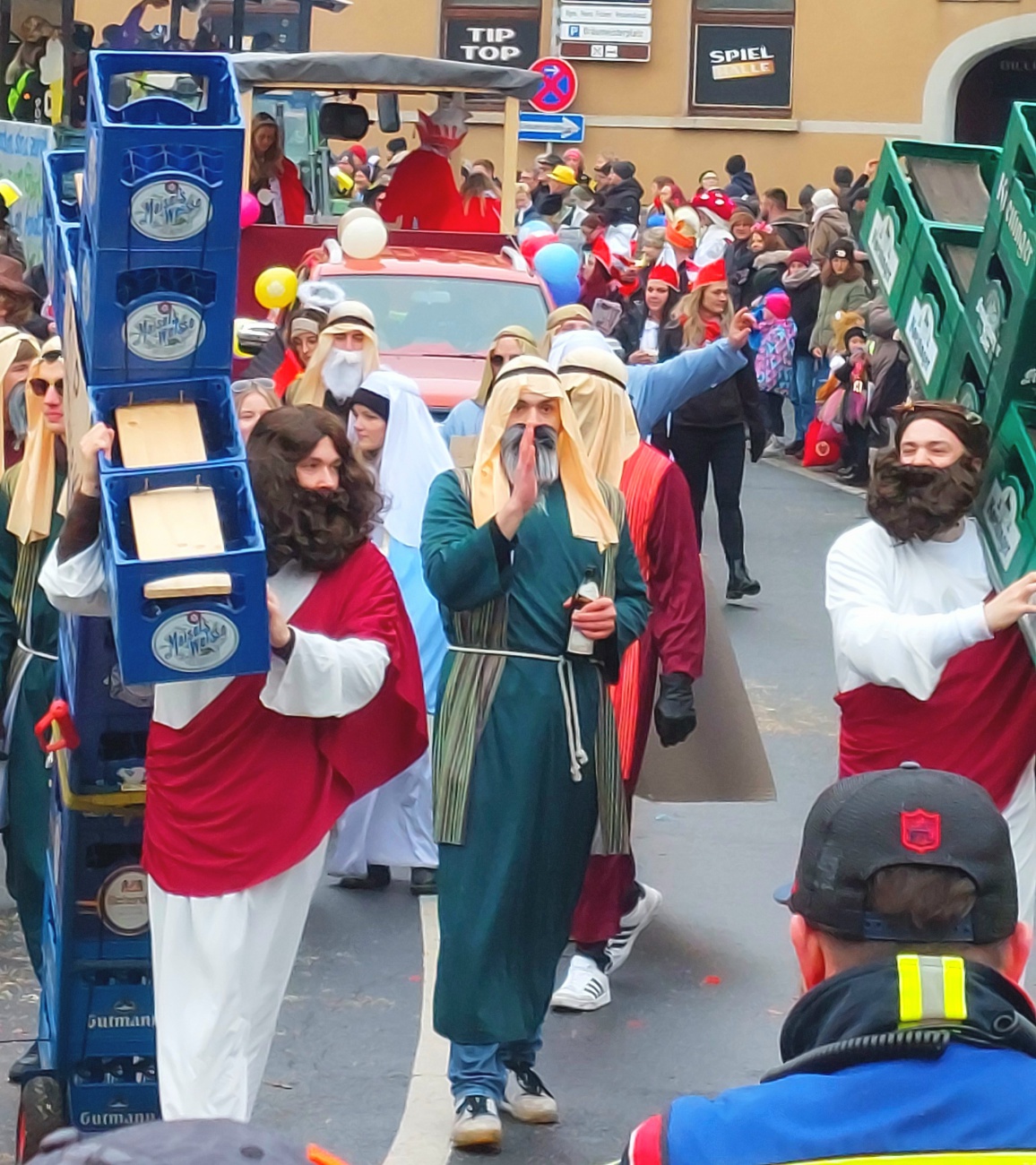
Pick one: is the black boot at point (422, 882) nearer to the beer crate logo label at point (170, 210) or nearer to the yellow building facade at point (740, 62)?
the beer crate logo label at point (170, 210)

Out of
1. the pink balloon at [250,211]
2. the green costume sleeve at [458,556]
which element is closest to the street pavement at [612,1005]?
the green costume sleeve at [458,556]

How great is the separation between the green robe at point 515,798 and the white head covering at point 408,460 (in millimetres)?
2419

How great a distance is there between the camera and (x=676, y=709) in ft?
20.3

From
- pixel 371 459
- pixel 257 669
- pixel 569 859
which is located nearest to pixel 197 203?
pixel 257 669

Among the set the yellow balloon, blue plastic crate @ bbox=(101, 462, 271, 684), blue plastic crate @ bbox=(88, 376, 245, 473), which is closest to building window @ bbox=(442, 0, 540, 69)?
the yellow balloon

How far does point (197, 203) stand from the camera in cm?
375

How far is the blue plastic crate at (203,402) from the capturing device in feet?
12.9

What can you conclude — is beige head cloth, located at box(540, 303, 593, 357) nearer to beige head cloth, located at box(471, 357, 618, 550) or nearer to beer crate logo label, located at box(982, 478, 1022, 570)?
beige head cloth, located at box(471, 357, 618, 550)

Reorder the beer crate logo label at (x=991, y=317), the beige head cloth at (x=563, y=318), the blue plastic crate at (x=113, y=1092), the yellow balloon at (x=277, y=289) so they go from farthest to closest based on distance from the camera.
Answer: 1. the yellow balloon at (x=277, y=289)
2. the beige head cloth at (x=563, y=318)
3. the blue plastic crate at (x=113, y=1092)
4. the beer crate logo label at (x=991, y=317)

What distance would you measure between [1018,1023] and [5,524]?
372 centimetres

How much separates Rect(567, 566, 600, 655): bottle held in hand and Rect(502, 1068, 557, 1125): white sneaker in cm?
109

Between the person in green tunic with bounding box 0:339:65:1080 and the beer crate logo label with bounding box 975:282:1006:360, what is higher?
the beer crate logo label with bounding box 975:282:1006:360

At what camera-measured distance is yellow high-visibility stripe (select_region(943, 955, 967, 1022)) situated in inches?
80.8

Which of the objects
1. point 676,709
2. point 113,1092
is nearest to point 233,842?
point 113,1092
